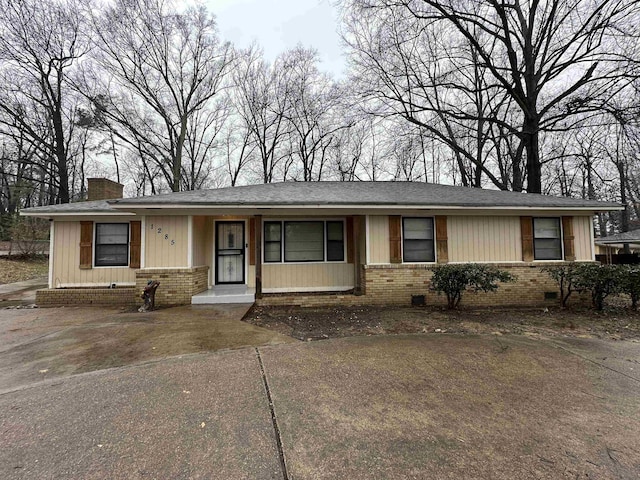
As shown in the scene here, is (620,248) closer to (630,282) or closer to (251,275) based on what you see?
(630,282)

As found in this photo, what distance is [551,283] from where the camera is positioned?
746 cm

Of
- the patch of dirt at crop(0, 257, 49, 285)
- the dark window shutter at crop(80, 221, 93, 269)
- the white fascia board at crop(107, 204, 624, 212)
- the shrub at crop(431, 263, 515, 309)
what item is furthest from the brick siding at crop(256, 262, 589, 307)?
the patch of dirt at crop(0, 257, 49, 285)

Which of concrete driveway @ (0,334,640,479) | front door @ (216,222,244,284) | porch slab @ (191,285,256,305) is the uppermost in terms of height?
front door @ (216,222,244,284)

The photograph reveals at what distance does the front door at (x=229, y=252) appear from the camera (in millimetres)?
8211

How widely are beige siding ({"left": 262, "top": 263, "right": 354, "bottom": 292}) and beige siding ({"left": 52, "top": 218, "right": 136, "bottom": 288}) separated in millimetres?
3715

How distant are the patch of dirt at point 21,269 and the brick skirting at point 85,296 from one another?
19.0 feet

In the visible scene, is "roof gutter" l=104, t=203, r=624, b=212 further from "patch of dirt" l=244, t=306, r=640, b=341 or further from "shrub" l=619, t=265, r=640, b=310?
"patch of dirt" l=244, t=306, r=640, b=341

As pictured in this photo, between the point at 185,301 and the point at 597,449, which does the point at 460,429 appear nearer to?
the point at 597,449

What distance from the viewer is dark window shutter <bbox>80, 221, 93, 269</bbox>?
25.2ft

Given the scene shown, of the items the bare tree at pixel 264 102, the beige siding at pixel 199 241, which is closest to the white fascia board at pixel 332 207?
the beige siding at pixel 199 241

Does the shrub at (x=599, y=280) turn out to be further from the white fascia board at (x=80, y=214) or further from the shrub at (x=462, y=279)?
the white fascia board at (x=80, y=214)

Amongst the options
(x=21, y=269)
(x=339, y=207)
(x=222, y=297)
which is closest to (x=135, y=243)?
(x=222, y=297)

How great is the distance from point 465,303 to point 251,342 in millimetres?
5538

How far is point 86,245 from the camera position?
7703 millimetres
